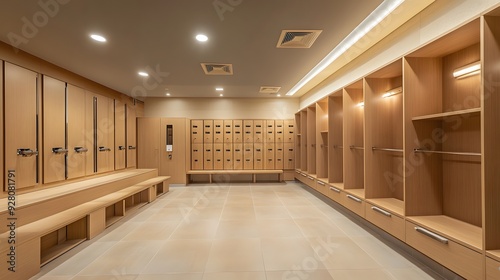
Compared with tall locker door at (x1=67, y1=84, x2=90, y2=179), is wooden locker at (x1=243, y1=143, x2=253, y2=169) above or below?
below

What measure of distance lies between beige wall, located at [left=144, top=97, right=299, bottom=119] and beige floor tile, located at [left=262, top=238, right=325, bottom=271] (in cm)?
598

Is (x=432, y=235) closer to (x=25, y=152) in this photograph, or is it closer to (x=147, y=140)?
(x=25, y=152)

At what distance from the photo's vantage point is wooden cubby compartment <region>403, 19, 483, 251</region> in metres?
2.50

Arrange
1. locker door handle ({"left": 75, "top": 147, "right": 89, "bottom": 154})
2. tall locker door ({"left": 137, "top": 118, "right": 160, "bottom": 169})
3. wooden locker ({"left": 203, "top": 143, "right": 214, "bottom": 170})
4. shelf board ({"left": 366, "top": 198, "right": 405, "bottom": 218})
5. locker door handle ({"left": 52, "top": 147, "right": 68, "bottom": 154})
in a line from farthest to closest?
wooden locker ({"left": 203, "top": 143, "right": 214, "bottom": 170}) < tall locker door ({"left": 137, "top": 118, "right": 160, "bottom": 169}) < locker door handle ({"left": 75, "top": 147, "right": 89, "bottom": 154}) < locker door handle ({"left": 52, "top": 147, "right": 68, "bottom": 154}) < shelf board ({"left": 366, "top": 198, "right": 405, "bottom": 218})

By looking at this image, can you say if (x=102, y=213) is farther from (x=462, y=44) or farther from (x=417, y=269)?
(x=462, y=44)

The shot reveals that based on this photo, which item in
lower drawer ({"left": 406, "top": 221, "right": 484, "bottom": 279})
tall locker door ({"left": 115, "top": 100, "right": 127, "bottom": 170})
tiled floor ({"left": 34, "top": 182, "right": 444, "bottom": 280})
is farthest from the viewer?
tall locker door ({"left": 115, "top": 100, "right": 127, "bottom": 170})

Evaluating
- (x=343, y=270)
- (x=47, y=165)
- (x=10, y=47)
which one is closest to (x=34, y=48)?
(x=10, y=47)

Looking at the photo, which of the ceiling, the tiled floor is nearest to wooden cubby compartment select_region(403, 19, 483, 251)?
the tiled floor

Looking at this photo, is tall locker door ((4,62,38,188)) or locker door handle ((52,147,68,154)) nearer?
tall locker door ((4,62,38,188))

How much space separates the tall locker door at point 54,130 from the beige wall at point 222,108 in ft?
13.2

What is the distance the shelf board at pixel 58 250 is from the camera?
2.92 metres

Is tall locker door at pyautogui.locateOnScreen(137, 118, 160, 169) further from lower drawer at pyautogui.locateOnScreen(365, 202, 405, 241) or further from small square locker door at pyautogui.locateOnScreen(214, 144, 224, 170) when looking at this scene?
lower drawer at pyautogui.locateOnScreen(365, 202, 405, 241)

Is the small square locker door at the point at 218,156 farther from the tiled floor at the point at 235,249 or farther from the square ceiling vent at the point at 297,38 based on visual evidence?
the square ceiling vent at the point at 297,38

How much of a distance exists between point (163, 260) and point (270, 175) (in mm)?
6312
